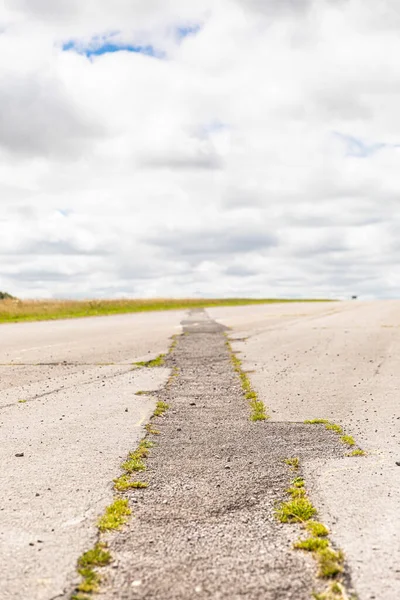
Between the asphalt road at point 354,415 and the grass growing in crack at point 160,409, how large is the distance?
4.93 feet

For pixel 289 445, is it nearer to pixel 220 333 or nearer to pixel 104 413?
pixel 104 413

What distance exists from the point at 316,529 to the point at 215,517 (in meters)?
0.76

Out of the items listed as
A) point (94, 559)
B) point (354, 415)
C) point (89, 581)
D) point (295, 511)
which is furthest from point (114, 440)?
point (89, 581)

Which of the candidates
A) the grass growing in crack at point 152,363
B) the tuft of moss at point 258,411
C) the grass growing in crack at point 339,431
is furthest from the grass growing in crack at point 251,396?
the grass growing in crack at point 152,363

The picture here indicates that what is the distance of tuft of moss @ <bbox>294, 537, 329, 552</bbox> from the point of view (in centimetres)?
419

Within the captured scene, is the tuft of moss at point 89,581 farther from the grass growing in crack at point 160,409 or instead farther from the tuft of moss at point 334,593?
the grass growing in crack at point 160,409

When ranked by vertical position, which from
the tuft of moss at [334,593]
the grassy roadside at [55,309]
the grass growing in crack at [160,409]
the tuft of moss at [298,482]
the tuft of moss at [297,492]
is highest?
the grassy roadside at [55,309]

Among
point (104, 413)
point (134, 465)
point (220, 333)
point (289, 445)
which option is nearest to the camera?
point (134, 465)

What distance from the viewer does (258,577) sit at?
12.4 ft

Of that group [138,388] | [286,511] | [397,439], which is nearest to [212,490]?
[286,511]

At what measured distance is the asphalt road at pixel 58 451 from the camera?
411 centimetres

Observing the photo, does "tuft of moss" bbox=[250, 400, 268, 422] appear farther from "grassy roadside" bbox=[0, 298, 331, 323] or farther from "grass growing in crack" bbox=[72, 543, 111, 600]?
"grassy roadside" bbox=[0, 298, 331, 323]

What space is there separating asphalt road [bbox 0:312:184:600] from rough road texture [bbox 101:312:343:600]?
35 cm

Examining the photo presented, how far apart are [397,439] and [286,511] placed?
2.92m
